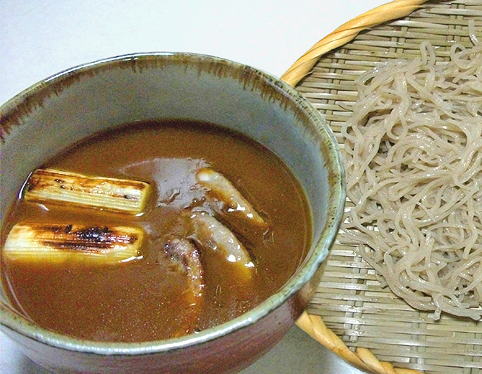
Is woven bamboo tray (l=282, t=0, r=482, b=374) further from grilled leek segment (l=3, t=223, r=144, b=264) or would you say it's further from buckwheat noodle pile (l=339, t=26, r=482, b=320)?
grilled leek segment (l=3, t=223, r=144, b=264)

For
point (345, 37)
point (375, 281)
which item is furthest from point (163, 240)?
point (345, 37)

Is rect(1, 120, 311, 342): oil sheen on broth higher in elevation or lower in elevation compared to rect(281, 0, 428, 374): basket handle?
lower

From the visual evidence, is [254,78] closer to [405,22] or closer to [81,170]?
[81,170]

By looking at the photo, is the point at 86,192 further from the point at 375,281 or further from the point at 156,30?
the point at 156,30

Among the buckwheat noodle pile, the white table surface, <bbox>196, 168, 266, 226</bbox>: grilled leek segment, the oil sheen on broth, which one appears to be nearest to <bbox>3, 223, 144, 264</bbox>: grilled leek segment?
the oil sheen on broth

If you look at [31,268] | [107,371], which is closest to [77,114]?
[31,268]

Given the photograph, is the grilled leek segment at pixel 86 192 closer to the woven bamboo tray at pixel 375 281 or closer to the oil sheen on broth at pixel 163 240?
the oil sheen on broth at pixel 163 240
